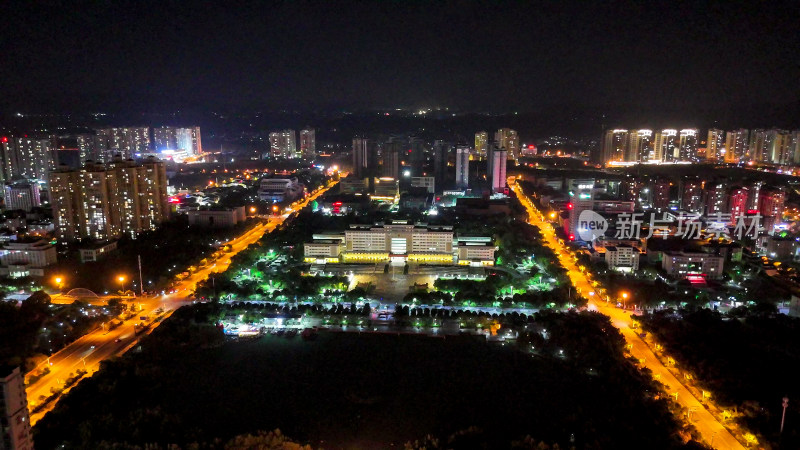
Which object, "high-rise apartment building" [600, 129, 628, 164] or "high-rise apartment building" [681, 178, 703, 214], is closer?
"high-rise apartment building" [681, 178, 703, 214]

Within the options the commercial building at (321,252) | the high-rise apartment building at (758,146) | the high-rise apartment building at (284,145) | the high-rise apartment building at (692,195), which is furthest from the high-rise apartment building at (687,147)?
the high-rise apartment building at (284,145)

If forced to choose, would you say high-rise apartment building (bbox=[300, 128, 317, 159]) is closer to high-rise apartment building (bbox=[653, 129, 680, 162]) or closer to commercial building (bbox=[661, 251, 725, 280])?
high-rise apartment building (bbox=[653, 129, 680, 162])

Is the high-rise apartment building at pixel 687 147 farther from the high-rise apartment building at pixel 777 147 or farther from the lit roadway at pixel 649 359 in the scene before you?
the lit roadway at pixel 649 359

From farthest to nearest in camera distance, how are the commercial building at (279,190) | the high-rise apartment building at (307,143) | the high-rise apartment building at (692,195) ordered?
the high-rise apartment building at (307,143) < the commercial building at (279,190) < the high-rise apartment building at (692,195)

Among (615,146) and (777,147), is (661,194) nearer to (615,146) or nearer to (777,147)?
(777,147)

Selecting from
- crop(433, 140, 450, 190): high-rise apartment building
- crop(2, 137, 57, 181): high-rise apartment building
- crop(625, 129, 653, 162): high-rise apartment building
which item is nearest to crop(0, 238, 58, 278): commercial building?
crop(2, 137, 57, 181): high-rise apartment building
